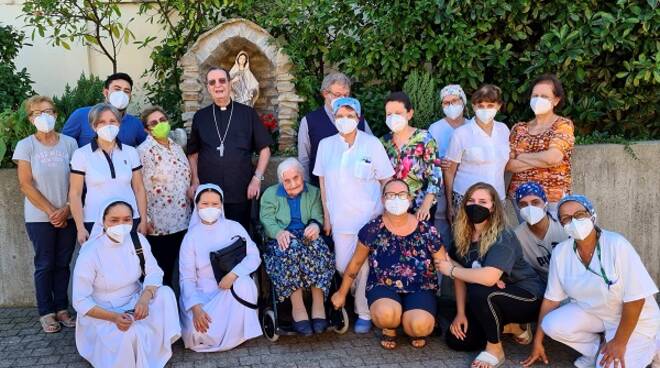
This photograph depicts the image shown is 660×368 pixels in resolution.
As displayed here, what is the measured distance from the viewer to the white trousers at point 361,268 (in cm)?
447

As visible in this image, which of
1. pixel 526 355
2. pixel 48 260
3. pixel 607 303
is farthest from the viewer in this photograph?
pixel 48 260

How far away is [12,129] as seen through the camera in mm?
5184

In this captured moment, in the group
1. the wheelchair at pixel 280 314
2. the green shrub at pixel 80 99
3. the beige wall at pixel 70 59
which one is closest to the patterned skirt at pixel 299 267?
the wheelchair at pixel 280 314

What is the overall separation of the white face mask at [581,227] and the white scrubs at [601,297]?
0.47 ft

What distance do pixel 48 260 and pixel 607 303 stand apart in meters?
A: 4.10

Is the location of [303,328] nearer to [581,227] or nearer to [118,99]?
[581,227]

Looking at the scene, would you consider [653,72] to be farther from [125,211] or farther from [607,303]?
[125,211]

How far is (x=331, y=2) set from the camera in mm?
6148

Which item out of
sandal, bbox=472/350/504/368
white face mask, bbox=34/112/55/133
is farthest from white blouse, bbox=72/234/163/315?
sandal, bbox=472/350/504/368

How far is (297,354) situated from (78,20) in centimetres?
525

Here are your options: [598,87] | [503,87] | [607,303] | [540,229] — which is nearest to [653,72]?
[598,87]

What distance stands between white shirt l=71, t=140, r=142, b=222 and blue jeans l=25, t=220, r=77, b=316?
47 cm

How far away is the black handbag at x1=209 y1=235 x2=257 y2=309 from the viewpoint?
4.25 metres

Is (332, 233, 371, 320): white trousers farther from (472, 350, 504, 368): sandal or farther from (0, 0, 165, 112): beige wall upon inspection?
(0, 0, 165, 112): beige wall
